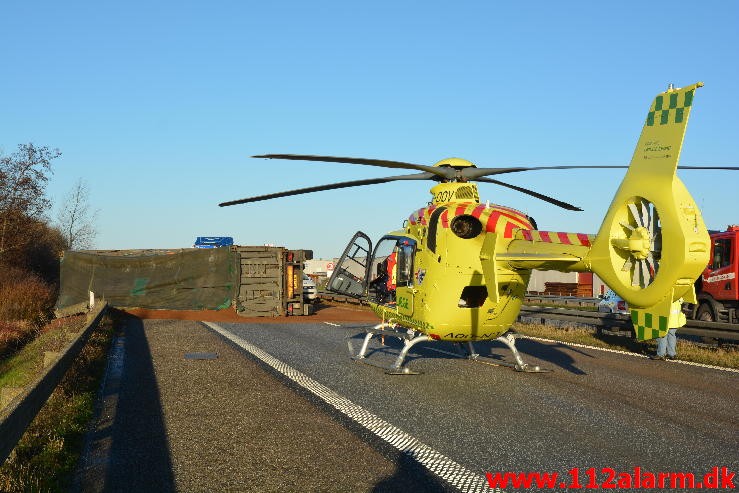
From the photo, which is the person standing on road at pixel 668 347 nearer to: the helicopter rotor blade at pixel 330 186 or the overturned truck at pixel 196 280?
the helicopter rotor blade at pixel 330 186

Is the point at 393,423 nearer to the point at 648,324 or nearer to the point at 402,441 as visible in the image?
the point at 402,441

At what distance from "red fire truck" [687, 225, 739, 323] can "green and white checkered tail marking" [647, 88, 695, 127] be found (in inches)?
527

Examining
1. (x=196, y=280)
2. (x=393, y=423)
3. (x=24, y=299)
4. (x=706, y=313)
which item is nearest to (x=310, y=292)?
(x=196, y=280)

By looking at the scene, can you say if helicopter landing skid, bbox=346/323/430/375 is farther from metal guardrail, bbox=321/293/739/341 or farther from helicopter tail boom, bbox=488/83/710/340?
helicopter tail boom, bbox=488/83/710/340

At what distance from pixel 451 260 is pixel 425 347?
16.3 feet

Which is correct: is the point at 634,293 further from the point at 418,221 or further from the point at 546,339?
the point at 546,339

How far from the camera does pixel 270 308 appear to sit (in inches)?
1021

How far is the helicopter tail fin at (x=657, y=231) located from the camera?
6.08 metres

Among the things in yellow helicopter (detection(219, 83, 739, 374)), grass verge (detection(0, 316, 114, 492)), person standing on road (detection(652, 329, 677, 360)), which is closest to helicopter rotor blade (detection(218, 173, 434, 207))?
yellow helicopter (detection(219, 83, 739, 374))

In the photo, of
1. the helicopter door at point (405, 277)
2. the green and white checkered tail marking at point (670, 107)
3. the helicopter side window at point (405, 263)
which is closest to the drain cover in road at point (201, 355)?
the helicopter door at point (405, 277)

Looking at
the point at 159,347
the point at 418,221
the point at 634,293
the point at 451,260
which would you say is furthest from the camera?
the point at 159,347

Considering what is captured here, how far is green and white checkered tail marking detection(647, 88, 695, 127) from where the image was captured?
6173 mm

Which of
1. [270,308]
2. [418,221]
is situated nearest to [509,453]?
[418,221]

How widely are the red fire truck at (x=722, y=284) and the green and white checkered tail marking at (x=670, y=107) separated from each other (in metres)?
13.4
